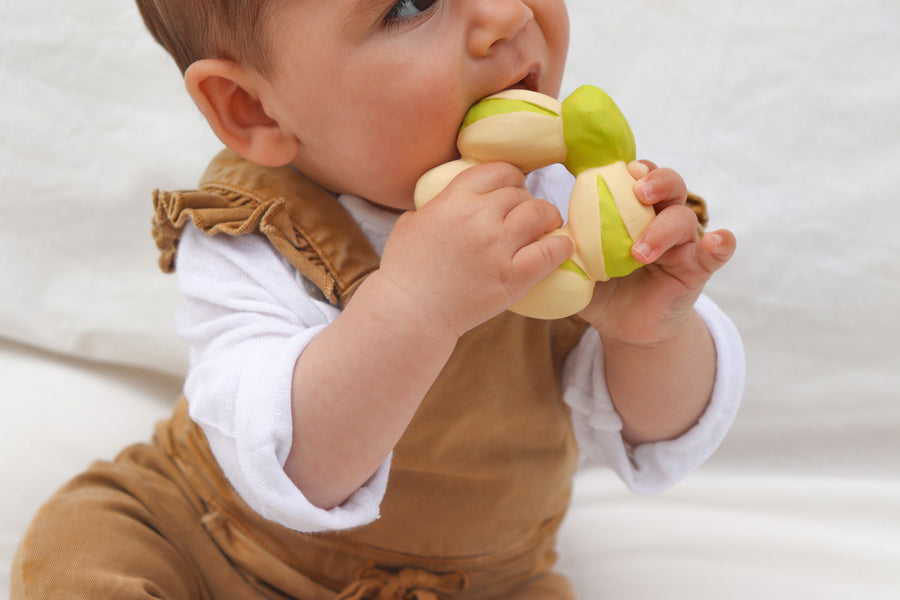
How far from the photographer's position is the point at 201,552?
2.92 feet

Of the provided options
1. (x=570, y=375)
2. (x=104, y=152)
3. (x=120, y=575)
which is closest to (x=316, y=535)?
(x=120, y=575)

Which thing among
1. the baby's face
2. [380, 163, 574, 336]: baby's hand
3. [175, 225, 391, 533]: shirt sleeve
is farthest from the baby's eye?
[175, 225, 391, 533]: shirt sleeve

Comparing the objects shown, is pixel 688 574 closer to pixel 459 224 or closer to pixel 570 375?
pixel 570 375

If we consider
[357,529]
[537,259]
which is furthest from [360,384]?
[357,529]

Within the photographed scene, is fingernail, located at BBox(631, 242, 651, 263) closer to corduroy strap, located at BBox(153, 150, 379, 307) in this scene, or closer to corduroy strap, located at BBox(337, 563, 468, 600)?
corduroy strap, located at BBox(153, 150, 379, 307)

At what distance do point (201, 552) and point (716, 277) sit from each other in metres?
0.71

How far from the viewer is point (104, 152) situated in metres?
1.27

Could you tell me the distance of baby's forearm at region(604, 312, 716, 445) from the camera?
814 millimetres

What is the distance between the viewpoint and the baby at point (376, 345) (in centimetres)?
66

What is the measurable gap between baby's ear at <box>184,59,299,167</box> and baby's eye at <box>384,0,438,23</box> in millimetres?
143

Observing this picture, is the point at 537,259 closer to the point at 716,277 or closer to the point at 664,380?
the point at 664,380

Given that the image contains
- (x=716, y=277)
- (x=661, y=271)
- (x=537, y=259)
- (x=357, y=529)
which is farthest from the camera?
(x=716, y=277)

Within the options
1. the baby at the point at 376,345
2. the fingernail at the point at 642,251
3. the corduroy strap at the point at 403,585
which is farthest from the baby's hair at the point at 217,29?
the corduroy strap at the point at 403,585

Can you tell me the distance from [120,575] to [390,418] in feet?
0.95
